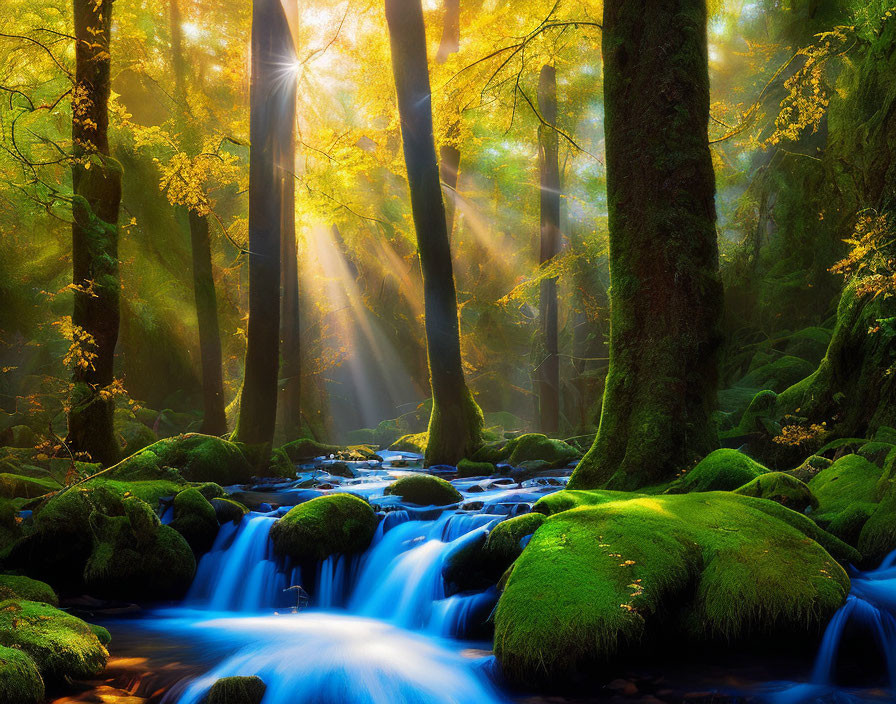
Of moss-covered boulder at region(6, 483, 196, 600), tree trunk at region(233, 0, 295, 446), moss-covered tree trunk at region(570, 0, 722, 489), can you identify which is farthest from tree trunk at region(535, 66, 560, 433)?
moss-covered boulder at region(6, 483, 196, 600)

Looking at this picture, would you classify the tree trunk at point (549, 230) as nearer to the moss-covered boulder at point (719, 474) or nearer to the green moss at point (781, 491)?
the moss-covered boulder at point (719, 474)

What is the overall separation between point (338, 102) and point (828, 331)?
14.5m

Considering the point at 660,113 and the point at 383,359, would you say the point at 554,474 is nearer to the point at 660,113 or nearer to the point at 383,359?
the point at 660,113

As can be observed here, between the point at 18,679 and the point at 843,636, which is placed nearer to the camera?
the point at 18,679

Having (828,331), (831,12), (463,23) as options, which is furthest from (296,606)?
(463,23)

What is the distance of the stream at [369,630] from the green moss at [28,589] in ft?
1.82

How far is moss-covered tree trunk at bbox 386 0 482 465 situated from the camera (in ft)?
39.3

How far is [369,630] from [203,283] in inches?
460

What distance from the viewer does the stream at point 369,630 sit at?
3.95 metres

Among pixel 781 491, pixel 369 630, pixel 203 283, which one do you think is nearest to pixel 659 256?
pixel 781 491

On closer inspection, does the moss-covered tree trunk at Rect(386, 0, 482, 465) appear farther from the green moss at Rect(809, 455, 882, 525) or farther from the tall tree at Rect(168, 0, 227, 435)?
the green moss at Rect(809, 455, 882, 525)

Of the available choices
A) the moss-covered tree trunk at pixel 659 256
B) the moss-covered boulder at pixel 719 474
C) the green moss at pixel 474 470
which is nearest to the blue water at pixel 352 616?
the moss-covered tree trunk at pixel 659 256

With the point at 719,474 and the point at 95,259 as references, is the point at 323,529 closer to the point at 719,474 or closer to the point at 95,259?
the point at 719,474

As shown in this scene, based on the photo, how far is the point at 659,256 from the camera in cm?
695
